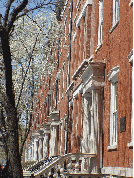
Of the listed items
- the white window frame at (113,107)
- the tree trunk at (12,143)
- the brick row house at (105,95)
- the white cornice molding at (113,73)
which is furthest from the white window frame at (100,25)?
the tree trunk at (12,143)

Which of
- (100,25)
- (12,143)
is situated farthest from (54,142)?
(12,143)

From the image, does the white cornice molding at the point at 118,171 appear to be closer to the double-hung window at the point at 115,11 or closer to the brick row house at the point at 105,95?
the brick row house at the point at 105,95

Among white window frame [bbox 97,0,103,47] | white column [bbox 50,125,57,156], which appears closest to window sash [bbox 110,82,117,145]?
white window frame [bbox 97,0,103,47]

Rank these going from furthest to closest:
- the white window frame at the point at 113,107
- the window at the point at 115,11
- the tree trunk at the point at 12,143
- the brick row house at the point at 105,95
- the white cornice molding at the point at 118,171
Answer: the window at the point at 115,11
the white window frame at the point at 113,107
the tree trunk at the point at 12,143
the brick row house at the point at 105,95
the white cornice molding at the point at 118,171

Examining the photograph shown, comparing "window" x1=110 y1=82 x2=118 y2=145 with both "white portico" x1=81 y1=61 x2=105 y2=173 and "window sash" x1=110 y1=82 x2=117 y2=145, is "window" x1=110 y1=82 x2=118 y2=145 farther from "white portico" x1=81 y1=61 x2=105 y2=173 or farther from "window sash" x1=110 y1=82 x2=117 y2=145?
"white portico" x1=81 y1=61 x2=105 y2=173

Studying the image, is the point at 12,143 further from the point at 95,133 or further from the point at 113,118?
the point at 95,133

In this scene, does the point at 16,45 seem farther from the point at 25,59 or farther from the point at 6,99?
the point at 6,99

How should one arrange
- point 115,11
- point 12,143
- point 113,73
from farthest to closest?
point 115,11, point 113,73, point 12,143

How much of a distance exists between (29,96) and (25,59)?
464 centimetres

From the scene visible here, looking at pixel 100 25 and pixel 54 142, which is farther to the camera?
pixel 54 142

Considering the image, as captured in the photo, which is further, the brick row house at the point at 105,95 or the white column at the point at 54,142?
the white column at the point at 54,142

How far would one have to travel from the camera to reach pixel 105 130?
1431cm

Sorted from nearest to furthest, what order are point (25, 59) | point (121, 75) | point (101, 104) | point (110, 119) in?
point (121, 75)
point (110, 119)
point (101, 104)
point (25, 59)

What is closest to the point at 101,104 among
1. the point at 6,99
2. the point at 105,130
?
the point at 105,130
